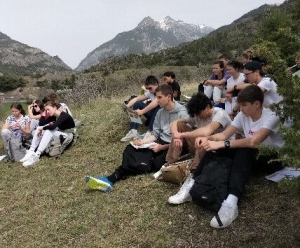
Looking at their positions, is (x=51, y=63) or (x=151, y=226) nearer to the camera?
(x=151, y=226)

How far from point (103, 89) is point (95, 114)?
4.64 m

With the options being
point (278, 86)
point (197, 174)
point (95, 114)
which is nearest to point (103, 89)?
point (95, 114)

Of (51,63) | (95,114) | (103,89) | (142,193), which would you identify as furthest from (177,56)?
(51,63)

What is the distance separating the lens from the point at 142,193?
4.76 metres

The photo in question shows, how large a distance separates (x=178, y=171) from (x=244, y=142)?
1.05 metres

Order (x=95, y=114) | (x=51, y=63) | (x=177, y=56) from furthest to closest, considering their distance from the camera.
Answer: (x=51, y=63) → (x=177, y=56) → (x=95, y=114)

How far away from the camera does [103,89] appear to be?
14.3 meters

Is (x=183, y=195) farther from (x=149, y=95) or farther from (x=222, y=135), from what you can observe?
(x=149, y=95)

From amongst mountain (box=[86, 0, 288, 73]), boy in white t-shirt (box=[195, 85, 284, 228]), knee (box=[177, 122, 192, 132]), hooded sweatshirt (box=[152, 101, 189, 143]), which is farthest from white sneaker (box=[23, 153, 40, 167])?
mountain (box=[86, 0, 288, 73])

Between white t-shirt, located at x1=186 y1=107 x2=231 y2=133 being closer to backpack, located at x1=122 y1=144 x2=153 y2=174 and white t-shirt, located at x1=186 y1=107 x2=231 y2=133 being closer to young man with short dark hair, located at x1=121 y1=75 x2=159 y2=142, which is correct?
backpack, located at x1=122 y1=144 x2=153 y2=174

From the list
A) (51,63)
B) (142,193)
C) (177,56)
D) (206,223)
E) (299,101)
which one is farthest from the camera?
(51,63)

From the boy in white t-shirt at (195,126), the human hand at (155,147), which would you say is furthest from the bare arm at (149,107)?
the boy in white t-shirt at (195,126)

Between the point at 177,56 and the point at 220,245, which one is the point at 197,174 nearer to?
the point at 220,245

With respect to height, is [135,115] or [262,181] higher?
[135,115]
